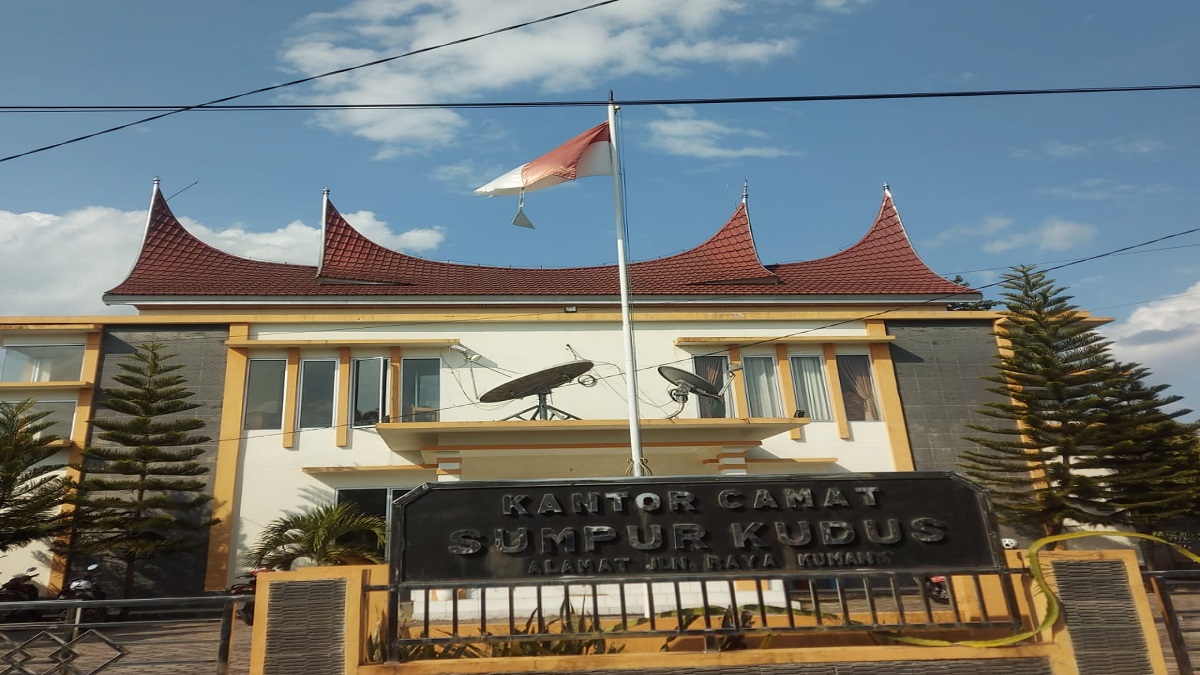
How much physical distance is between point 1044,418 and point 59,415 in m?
16.7

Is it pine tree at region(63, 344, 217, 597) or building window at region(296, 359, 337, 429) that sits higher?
building window at region(296, 359, 337, 429)

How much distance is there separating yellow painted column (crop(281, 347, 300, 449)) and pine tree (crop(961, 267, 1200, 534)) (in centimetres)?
1186

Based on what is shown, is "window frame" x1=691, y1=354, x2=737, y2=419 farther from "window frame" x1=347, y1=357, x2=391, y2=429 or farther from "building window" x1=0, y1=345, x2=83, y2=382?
"building window" x1=0, y1=345, x2=83, y2=382

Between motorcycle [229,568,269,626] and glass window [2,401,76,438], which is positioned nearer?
motorcycle [229,568,269,626]

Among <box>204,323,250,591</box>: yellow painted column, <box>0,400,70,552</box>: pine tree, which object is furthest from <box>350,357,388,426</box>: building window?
<box>0,400,70,552</box>: pine tree

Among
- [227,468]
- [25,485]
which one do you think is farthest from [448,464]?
[25,485]

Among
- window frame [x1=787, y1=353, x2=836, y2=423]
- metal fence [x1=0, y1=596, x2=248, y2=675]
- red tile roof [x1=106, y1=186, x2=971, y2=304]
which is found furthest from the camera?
red tile roof [x1=106, y1=186, x2=971, y2=304]

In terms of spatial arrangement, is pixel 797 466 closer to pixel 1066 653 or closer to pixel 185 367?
pixel 1066 653

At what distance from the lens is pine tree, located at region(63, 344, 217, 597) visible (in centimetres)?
1159

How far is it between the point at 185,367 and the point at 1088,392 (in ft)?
51.3

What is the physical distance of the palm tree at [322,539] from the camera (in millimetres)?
10961

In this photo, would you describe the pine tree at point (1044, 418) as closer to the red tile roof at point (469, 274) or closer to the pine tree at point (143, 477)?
the red tile roof at point (469, 274)

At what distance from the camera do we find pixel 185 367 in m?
13.4

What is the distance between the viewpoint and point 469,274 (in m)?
17.5
